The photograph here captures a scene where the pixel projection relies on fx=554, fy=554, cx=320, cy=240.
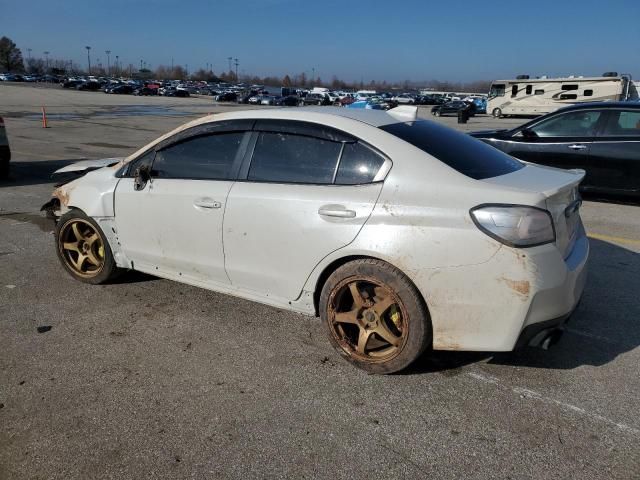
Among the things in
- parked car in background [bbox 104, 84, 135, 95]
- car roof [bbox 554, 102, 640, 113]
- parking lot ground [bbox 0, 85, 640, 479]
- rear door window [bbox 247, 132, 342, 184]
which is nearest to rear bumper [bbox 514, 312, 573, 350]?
parking lot ground [bbox 0, 85, 640, 479]

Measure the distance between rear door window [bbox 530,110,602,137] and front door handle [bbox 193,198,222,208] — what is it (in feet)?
22.2

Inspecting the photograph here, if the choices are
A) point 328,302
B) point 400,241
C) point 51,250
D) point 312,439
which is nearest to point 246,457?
point 312,439

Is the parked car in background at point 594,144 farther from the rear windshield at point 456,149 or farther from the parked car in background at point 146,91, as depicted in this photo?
the parked car in background at point 146,91

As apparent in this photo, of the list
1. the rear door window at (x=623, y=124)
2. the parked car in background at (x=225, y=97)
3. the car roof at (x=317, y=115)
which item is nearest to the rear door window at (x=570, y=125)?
the rear door window at (x=623, y=124)

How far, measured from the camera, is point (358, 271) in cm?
323

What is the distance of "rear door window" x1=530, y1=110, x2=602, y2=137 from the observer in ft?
27.7

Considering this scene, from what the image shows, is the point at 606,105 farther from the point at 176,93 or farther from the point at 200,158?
the point at 176,93

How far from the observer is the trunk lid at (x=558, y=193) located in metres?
3.07

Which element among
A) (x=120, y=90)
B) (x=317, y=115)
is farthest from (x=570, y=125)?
(x=120, y=90)

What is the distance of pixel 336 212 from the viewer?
10.8ft

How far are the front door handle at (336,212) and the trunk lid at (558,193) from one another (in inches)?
32.2

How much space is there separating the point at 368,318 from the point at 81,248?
9.12ft

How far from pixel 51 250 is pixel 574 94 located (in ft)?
133

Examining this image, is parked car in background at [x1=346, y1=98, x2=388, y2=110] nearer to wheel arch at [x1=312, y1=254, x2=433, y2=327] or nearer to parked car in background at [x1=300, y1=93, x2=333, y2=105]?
wheel arch at [x1=312, y1=254, x2=433, y2=327]
